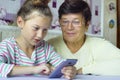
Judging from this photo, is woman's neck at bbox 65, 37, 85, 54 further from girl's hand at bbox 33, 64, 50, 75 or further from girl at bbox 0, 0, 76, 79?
girl's hand at bbox 33, 64, 50, 75

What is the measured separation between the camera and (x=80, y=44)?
1.50m

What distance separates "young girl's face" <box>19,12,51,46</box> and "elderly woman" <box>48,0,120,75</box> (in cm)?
28

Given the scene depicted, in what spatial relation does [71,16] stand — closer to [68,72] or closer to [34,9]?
[34,9]

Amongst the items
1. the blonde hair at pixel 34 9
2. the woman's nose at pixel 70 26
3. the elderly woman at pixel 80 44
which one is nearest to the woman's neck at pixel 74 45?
the elderly woman at pixel 80 44

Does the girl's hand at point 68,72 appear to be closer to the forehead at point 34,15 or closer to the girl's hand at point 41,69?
the girl's hand at point 41,69

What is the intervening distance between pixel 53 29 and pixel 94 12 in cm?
49

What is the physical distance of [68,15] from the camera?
1.41 metres

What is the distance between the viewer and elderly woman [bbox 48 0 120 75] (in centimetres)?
140

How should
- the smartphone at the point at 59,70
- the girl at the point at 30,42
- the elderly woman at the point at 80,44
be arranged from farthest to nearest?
1. the elderly woman at the point at 80,44
2. the girl at the point at 30,42
3. the smartphone at the point at 59,70

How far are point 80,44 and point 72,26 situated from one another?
0.14m

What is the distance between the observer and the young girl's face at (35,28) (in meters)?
1.11

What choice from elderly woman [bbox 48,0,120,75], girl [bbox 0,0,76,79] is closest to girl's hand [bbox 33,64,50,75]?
girl [bbox 0,0,76,79]

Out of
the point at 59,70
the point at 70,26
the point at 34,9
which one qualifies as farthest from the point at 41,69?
the point at 70,26

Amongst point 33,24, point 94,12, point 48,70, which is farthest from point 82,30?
point 94,12
